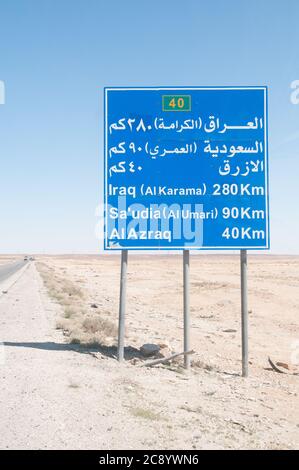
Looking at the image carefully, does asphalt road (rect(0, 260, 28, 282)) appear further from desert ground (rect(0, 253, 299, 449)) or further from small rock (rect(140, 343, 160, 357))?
small rock (rect(140, 343, 160, 357))

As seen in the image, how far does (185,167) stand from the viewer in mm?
9461

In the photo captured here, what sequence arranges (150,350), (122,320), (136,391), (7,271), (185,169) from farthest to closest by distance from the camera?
(7,271), (150,350), (185,169), (122,320), (136,391)

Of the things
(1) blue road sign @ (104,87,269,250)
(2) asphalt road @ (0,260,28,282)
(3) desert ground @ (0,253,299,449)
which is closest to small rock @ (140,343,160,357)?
(3) desert ground @ (0,253,299,449)

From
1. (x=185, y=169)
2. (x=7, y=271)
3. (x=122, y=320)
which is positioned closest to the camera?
(x=122, y=320)

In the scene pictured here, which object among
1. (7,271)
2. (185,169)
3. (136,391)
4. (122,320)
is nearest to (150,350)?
(122,320)

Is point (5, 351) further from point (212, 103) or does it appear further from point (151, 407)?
point (212, 103)

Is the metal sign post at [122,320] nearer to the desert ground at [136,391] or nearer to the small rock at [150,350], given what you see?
the desert ground at [136,391]

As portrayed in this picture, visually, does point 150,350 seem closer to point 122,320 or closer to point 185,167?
point 122,320

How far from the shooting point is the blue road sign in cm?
937

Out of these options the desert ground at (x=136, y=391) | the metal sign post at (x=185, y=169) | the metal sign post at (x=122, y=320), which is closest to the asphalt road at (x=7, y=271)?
the desert ground at (x=136, y=391)

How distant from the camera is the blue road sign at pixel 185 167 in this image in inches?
369
